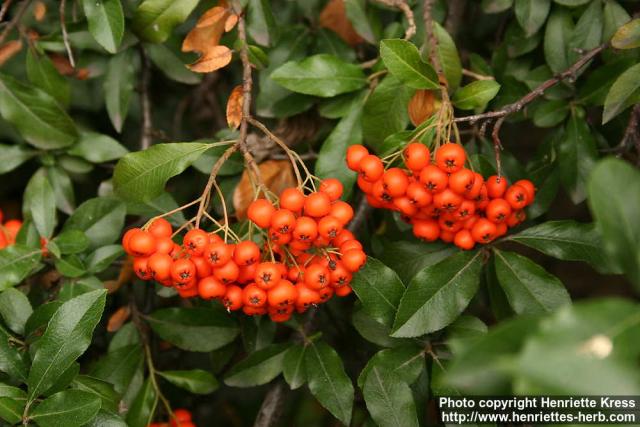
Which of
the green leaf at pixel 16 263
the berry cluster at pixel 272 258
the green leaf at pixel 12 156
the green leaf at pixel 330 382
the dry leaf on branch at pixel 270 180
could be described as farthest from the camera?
the green leaf at pixel 12 156

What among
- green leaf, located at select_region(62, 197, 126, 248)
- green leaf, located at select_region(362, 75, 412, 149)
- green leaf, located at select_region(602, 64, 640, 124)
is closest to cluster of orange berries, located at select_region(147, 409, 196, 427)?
green leaf, located at select_region(62, 197, 126, 248)

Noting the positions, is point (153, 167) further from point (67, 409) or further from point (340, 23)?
point (340, 23)

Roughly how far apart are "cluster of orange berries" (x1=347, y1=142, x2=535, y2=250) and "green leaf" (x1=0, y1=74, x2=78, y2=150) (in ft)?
4.02

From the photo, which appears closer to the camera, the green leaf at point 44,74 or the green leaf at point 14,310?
the green leaf at point 14,310

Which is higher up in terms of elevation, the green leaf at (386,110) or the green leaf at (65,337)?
the green leaf at (386,110)

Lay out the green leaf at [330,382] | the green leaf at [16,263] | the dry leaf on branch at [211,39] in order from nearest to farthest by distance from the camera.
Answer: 1. the green leaf at [330,382]
2. the green leaf at [16,263]
3. the dry leaf on branch at [211,39]

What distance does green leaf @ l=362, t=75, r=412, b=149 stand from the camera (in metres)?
2.12

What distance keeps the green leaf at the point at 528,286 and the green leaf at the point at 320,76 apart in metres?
0.78

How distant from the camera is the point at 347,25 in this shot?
2.71 meters

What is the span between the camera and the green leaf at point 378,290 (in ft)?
6.23

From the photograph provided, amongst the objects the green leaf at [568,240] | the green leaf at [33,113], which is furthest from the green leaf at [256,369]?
the green leaf at [33,113]

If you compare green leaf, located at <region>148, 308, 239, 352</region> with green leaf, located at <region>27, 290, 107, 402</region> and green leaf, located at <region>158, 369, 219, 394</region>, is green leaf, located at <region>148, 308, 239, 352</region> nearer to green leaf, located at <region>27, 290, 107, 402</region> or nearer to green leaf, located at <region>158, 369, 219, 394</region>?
green leaf, located at <region>158, 369, 219, 394</region>

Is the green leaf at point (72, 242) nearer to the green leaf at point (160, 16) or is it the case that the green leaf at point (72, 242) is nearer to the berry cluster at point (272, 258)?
Result: the berry cluster at point (272, 258)

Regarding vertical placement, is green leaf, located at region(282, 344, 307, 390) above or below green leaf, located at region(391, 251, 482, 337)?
below
